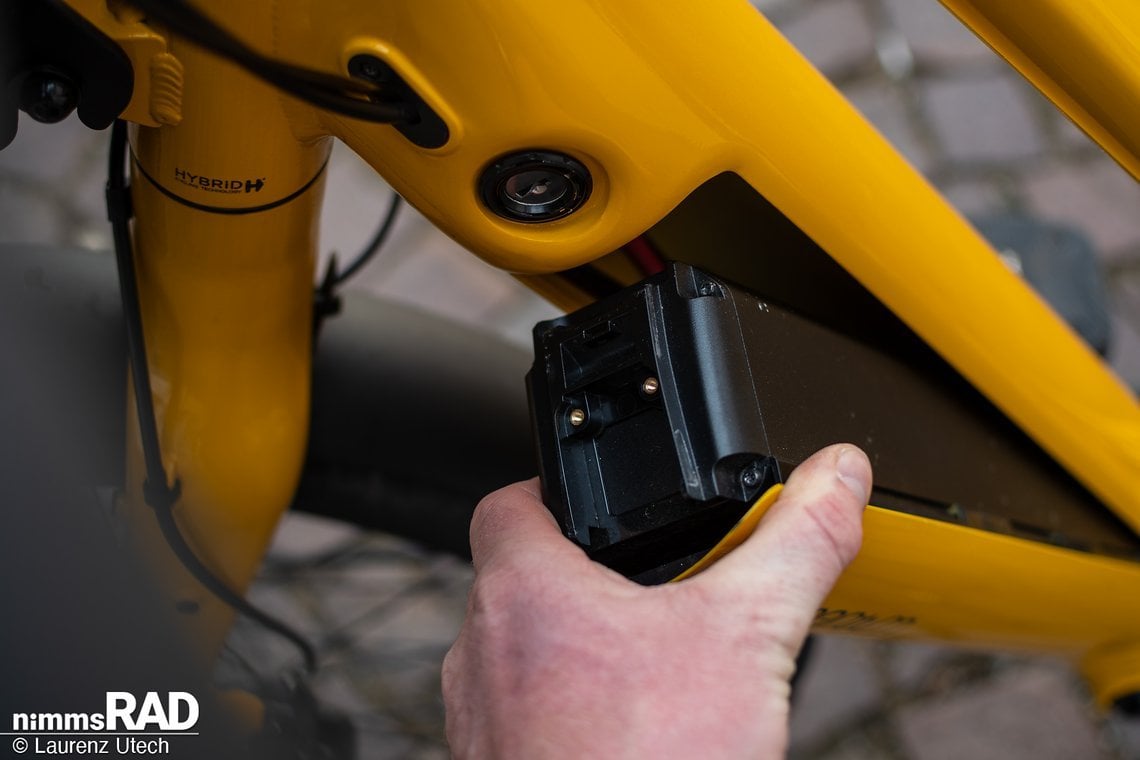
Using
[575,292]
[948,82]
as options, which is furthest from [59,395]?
[948,82]

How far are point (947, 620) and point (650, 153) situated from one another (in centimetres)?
49

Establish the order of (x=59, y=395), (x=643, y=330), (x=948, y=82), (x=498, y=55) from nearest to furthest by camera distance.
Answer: (x=498, y=55) < (x=643, y=330) < (x=59, y=395) < (x=948, y=82)

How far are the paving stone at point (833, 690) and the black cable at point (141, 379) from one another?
35.3 inches

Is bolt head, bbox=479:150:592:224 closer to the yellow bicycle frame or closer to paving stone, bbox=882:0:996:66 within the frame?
the yellow bicycle frame

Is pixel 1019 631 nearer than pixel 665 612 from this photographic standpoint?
No

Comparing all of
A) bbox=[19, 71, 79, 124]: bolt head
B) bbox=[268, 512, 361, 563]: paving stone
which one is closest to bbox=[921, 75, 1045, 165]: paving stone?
bbox=[268, 512, 361, 563]: paving stone

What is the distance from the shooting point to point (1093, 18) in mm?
720

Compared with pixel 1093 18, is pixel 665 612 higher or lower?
lower

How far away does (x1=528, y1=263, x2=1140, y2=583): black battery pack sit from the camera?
676 mm

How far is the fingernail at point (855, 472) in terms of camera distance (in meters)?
0.68

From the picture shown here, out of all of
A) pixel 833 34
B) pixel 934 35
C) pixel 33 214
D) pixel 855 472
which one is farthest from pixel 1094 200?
pixel 33 214

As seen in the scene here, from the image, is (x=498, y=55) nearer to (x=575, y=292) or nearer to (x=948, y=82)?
(x=575, y=292)

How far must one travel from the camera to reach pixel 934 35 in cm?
197

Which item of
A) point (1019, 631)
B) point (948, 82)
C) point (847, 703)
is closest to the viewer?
point (1019, 631)
